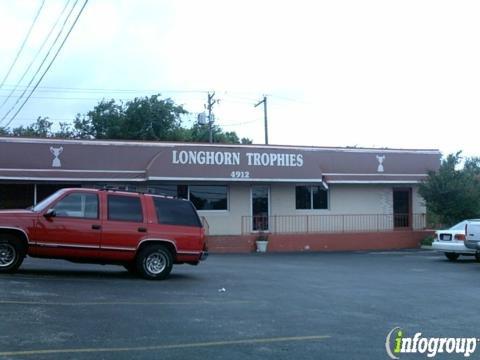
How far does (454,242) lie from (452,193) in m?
6.54

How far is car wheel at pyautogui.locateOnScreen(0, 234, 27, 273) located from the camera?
12.9m

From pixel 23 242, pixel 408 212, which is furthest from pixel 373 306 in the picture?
pixel 408 212

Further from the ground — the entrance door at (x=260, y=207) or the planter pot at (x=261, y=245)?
the entrance door at (x=260, y=207)

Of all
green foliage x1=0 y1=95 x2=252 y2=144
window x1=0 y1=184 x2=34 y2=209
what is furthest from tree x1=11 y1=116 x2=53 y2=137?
window x1=0 y1=184 x2=34 y2=209

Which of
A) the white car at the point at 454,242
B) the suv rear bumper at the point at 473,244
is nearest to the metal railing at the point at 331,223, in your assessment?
the white car at the point at 454,242

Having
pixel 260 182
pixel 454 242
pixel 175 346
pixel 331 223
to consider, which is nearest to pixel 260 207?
pixel 260 182

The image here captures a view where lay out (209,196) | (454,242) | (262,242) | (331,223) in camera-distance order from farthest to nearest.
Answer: (331,223) < (209,196) < (262,242) < (454,242)

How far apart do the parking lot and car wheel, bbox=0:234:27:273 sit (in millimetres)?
258

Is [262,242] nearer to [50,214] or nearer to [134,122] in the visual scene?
[50,214]

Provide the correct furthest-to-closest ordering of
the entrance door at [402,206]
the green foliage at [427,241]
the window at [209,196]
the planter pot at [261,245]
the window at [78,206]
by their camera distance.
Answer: the entrance door at [402,206] < the green foliage at [427,241] < the window at [209,196] < the planter pot at [261,245] < the window at [78,206]

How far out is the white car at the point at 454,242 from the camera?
21969 mm

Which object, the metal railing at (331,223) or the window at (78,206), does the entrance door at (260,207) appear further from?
the window at (78,206)

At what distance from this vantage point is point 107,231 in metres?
13.5

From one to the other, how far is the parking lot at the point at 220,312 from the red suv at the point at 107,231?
48 cm
